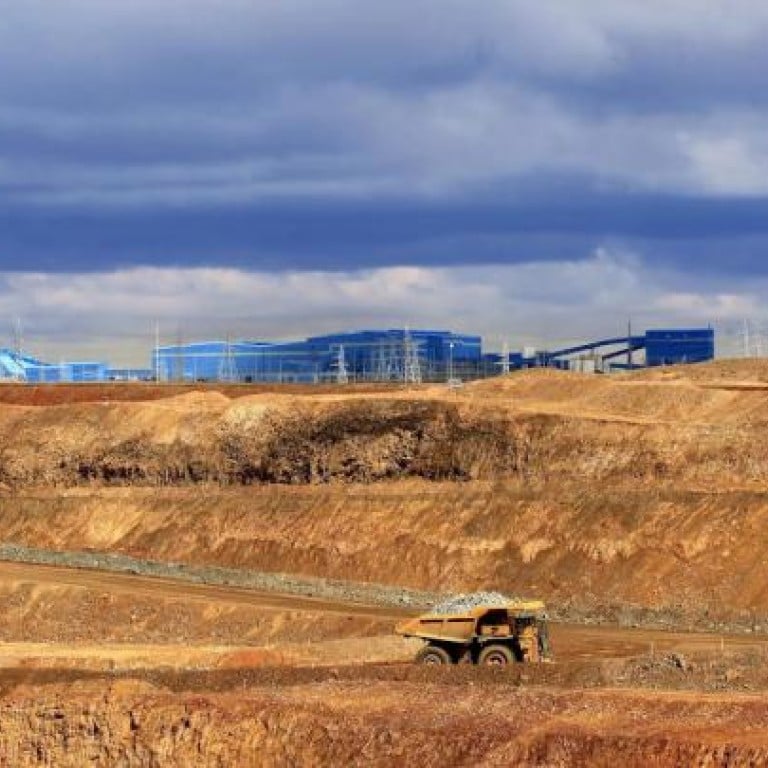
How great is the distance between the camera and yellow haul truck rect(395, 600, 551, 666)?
4122cm

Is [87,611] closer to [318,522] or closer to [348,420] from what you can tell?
[318,522]

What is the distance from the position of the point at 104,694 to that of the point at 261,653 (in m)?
13.8

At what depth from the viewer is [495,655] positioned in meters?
41.2

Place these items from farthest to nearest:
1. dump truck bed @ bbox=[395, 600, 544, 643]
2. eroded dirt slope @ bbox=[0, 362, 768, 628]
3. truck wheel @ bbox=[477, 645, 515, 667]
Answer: eroded dirt slope @ bbox=[0, 362, 768, 628] < dump truck bed @ bbox=[395, 600, 544, 643] < truck wheel @ bbox=[477, 645, 515, 667]

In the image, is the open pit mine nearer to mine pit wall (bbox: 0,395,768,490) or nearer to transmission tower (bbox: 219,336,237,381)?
mine pit wall (bbox: 0,395,768,490)

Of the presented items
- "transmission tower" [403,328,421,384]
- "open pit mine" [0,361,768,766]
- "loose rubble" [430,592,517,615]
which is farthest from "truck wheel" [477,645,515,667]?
"transmission tower" [403,328,421,384]

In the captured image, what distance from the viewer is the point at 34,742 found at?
99.3 ft

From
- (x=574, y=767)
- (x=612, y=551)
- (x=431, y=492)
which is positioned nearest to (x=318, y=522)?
(x=431, y=492)

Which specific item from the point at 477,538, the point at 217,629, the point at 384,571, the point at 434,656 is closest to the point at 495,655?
the point at 434,656

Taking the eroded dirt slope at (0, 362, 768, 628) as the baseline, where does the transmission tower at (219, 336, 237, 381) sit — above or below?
above

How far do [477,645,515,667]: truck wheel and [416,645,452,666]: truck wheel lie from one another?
0.88 meters

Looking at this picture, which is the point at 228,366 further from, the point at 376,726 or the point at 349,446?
the point at 376,726

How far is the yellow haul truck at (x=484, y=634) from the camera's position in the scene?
4122cm

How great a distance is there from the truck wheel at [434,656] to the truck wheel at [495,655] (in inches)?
34.6
